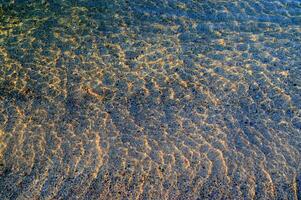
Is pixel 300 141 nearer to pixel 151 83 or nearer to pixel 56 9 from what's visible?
pixel 151 83

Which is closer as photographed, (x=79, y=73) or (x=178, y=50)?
(x=79, y=73)

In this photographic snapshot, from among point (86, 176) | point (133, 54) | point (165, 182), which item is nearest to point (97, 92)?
point (133, 54)

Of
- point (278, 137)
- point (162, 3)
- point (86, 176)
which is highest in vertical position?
point (162, 3)

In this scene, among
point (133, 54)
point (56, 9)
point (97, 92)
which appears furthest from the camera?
point (56, 9)

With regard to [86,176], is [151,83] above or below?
above

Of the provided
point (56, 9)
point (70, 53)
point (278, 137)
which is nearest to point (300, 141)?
point (278, 137)

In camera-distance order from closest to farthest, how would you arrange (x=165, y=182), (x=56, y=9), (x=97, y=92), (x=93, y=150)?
(x=165, y=182) < (x=93, y=150) < (x=97, y=92) < (x=56, y=9)
